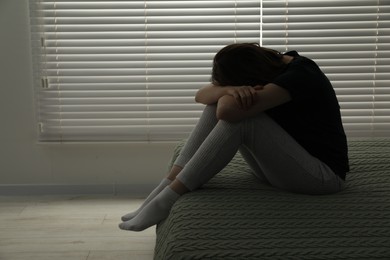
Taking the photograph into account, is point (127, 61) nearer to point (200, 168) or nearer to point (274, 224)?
point (200, 168)

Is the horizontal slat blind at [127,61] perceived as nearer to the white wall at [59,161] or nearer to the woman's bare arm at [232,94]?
the white wall at [59,161]

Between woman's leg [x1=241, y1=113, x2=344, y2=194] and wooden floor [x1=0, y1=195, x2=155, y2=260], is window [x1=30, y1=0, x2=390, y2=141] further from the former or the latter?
woman's leg [x1=241, y1=113, x2=344, y2=194]

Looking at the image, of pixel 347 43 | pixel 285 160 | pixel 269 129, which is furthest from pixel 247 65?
pixel 347 43

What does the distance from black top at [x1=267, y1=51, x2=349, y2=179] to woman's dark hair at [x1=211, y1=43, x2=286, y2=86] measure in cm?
6

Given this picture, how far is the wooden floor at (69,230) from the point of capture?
1924 millimetres

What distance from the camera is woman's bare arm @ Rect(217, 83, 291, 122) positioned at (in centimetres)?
144

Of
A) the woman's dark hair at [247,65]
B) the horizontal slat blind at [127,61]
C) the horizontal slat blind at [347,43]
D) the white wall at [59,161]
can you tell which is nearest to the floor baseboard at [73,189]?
the white wall at [59,161]

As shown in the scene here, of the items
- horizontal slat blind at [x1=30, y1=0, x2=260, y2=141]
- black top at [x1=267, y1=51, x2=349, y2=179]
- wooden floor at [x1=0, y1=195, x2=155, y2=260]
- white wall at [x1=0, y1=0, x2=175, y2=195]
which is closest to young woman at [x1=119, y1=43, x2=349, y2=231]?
black top at [x1=267, y1=51, x2=349, y2=179]

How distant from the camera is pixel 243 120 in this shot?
145 centimetres

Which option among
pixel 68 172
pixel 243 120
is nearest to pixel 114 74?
pixel 68 172

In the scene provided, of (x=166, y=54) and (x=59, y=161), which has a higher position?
(x=166, y=54)

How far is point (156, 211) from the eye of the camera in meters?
1.55

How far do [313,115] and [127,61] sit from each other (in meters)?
1.32

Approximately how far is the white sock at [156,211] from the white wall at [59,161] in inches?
42.8
